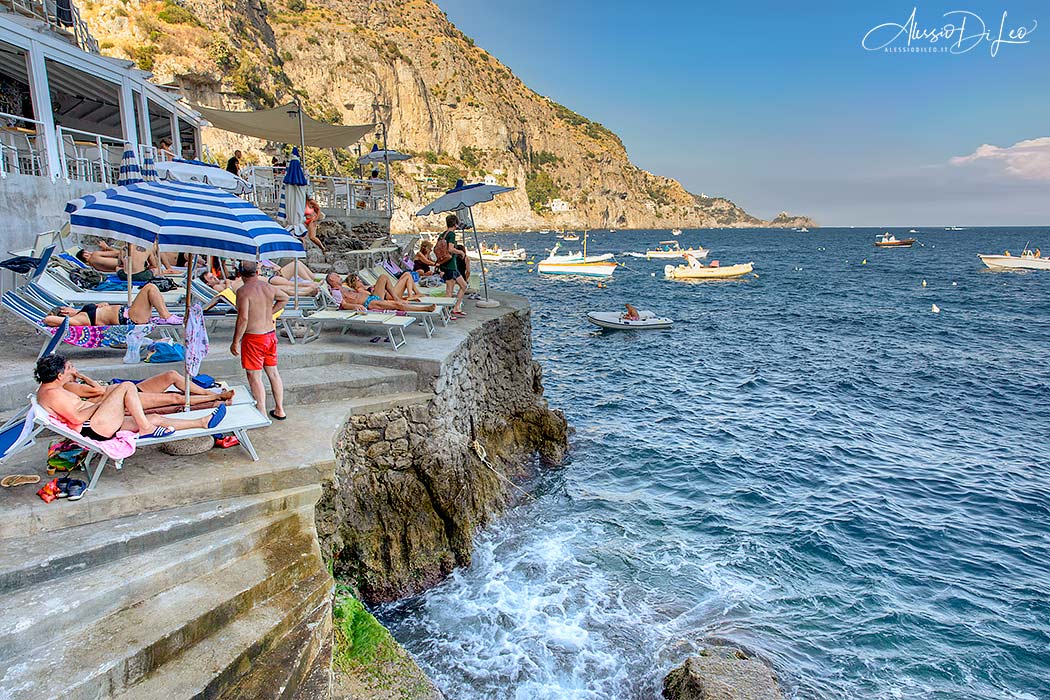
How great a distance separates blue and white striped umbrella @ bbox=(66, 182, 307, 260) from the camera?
459 cm

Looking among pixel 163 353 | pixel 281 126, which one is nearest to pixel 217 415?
pixel 163 353

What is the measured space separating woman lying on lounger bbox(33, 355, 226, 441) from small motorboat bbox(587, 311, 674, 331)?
22.4 metres

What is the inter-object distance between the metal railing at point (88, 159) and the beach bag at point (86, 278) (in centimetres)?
342

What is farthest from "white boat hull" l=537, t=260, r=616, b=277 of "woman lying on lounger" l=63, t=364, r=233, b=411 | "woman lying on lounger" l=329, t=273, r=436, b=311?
"woman lying on lounger" l=63, t=364, r=233, b=411

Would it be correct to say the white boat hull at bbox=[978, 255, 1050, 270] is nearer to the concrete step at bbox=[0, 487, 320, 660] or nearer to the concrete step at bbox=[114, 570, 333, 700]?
the concrete step at bbox=[114, 570, 333, 700]

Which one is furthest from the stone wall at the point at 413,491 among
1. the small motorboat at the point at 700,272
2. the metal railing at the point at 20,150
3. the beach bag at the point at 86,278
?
the small motorboat at the point at 700,272

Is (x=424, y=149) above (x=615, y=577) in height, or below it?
above

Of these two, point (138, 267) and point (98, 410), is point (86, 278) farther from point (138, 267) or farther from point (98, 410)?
point (98, 410)

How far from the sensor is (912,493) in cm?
1139

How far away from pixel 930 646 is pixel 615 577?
12.9 ft

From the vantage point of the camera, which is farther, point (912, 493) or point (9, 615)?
point (912, 493)

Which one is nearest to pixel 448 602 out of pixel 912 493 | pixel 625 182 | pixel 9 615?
pixel 9 615

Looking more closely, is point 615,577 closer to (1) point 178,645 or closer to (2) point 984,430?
(1) point 178,645

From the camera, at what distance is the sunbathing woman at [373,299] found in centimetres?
969
